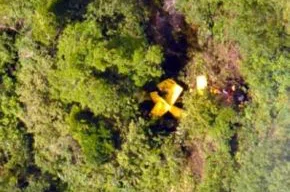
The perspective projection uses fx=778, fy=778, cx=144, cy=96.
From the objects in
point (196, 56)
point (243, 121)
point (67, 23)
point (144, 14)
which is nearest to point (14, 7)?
point (67, 23)

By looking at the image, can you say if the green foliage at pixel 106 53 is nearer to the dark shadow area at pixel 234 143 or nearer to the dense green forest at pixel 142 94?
the dense green forest at pixel 142 94

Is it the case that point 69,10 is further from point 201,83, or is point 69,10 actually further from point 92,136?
point 201,83

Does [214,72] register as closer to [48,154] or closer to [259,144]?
[259,144]

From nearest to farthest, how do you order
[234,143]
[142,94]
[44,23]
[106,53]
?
[106,53] → [44,23] → [234,143] → [142,94]

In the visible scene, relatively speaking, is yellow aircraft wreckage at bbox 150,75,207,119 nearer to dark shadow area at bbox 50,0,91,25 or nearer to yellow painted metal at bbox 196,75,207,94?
yellow painted metal at bbox 196,75,207,94

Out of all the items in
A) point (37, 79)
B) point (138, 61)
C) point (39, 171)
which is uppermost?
point (138, 61)

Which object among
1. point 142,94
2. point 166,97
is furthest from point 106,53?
point 166,97

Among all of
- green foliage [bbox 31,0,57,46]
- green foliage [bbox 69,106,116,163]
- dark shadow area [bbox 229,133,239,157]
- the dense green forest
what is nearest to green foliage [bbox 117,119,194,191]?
the dense green forest
